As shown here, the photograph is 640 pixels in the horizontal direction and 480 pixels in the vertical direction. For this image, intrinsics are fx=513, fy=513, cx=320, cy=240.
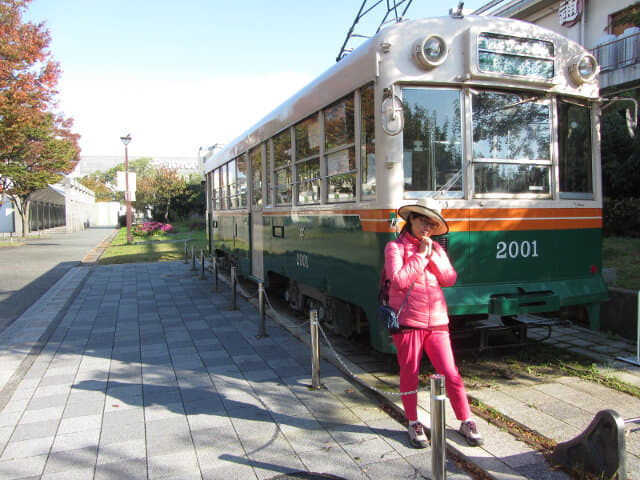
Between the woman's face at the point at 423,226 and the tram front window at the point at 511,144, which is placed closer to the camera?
the woman's face at the point at 423,226

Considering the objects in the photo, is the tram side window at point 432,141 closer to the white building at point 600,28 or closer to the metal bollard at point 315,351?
the metal bollard at point 315,351

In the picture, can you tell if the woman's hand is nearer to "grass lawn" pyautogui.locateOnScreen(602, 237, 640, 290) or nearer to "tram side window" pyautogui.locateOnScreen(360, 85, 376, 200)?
"tram side window" pyautogui.locateOnScreen(360, 85, 376, 200)

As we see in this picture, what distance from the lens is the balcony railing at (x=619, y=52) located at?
1522 centimetres

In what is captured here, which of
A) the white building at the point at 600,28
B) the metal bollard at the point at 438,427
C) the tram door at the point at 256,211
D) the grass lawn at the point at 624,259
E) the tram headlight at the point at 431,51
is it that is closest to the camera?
the metal bollard at the point at 438,427

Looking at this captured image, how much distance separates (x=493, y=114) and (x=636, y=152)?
8333 mm

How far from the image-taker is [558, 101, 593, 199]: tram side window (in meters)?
5.06

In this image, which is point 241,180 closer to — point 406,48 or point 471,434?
point 406,48

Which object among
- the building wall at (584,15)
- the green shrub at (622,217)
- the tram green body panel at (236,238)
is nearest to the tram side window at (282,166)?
the tram green body panel at (236,238)

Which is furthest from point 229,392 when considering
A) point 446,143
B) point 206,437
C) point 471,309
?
point 446,143

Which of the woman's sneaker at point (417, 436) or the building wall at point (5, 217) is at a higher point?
the building wall at point (5, 217)

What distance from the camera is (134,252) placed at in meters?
20.6

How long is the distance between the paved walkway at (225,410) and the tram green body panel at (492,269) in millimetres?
749

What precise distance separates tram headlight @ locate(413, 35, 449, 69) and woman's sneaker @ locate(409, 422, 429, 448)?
3.03 metres

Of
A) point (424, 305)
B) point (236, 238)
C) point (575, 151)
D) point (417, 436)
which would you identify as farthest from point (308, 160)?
point (236, 238)
